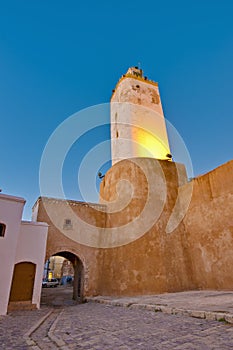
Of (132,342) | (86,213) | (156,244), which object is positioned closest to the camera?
(132,342)

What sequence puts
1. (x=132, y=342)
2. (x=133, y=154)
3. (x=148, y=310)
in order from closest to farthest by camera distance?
(x=132, y=342), (x=148, y=310), (x=133, y=154)

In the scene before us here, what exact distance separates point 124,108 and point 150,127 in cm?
311

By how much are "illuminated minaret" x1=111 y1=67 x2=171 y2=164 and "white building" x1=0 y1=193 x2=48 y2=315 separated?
1029cm

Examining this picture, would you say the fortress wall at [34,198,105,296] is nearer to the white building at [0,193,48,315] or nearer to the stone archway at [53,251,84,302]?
the stone archway at [53,251,84,302]

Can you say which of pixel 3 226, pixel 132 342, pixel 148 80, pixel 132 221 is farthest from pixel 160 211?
pixel 148 80

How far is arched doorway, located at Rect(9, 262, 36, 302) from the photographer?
9938 mm

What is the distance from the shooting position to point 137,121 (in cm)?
1936

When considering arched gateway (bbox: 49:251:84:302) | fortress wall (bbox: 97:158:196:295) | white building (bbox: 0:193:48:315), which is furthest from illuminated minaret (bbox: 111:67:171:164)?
white building (bbox: 0:193:48:315)

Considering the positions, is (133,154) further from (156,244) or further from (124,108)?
(156,244)

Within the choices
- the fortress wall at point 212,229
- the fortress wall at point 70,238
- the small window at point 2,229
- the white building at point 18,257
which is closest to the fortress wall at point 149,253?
the fortress wall at point 70,238

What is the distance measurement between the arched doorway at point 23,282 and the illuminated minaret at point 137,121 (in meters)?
11.3

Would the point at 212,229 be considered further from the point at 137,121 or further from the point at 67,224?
the point at 137,121

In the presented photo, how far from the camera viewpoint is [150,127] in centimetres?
1970

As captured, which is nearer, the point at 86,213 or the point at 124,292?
the point at 124,292
